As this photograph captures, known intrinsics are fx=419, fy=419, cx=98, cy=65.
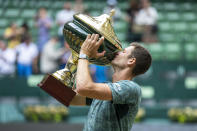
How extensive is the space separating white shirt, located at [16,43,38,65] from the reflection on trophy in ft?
15.0

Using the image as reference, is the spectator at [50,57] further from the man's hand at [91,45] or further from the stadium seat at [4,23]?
the man's hand at [91,45]

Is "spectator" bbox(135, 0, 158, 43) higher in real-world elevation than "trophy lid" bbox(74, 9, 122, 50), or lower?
lower

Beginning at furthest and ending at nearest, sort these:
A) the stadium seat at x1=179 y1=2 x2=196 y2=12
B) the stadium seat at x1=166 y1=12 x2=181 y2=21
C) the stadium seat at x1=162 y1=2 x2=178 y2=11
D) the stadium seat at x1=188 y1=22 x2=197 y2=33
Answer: the stadium seat at x1=162 y1=2 x2=178 y2=11
the stadium seat at x1=179 y1=2 x2=196 y2=12
the stadium seat at x1=166 y1=12 x2=181 y2=21
the stadium seat at x1=188 y1=22 x2=197 y2=33

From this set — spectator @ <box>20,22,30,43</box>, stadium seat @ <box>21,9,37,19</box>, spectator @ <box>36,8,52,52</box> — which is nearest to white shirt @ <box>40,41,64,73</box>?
spectator @ <box>36,8,52,52</box>

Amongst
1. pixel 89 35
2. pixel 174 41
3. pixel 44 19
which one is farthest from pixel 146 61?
pixel 44 19

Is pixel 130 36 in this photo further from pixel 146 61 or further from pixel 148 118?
pixel 146 61

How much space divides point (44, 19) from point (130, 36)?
1.85 m

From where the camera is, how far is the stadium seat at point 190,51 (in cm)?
743

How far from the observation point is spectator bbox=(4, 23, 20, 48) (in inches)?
321

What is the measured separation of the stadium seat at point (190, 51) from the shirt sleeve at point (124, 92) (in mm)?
4690

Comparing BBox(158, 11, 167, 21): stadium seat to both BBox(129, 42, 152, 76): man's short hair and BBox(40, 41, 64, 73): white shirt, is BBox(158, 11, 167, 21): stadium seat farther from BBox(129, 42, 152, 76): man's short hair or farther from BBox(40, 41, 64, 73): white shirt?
BBox(129, 42, 152, 76): man's short hair

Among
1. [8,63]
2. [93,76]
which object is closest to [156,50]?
[93,76]

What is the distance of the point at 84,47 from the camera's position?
9.28 ft

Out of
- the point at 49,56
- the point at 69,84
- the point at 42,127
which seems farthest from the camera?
the point at 49,56
